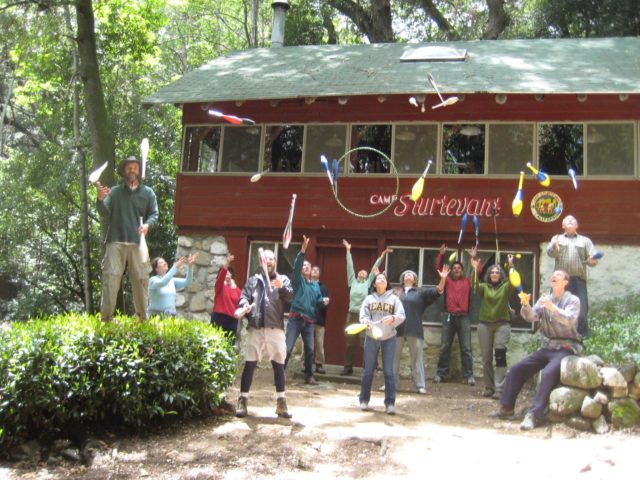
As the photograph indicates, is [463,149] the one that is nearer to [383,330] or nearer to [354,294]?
[354,294]

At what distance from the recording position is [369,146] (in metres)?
13.2

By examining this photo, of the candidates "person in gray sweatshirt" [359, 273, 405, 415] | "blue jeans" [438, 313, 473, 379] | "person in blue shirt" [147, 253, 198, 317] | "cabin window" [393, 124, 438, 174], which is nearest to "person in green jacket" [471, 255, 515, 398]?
"blue jeans" [438, 313, 473, 379]

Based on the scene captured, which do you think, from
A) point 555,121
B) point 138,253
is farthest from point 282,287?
point 555,121

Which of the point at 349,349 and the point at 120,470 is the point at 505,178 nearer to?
the point at 349,349

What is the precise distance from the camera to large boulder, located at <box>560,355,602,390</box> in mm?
7297

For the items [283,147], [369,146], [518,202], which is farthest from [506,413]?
[283,147]

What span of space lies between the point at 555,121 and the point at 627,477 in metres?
8.06

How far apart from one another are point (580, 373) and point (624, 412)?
0.58 metres

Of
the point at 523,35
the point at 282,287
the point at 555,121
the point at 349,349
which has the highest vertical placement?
the point at 523,35

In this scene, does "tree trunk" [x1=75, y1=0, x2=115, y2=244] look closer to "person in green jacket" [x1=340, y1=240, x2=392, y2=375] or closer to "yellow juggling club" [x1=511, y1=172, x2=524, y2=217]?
"person in green jacket" [x1=340, y1=240, x2=392, y2=375]

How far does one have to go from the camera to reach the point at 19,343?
22.6ft

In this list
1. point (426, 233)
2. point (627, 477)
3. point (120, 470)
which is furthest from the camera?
point (426, 233)

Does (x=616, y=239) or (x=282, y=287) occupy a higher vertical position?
(x=616, y=239)

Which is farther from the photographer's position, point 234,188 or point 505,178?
point 234,188
